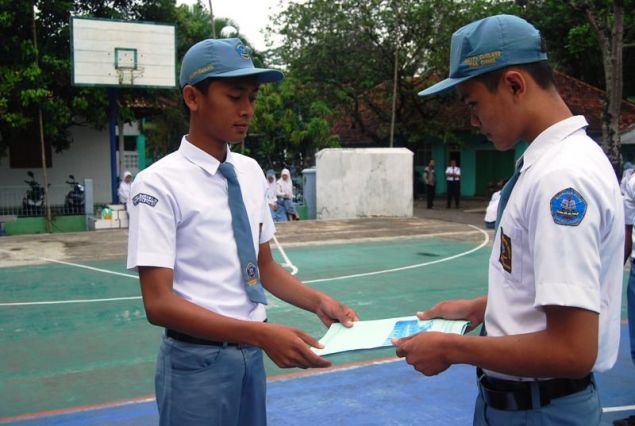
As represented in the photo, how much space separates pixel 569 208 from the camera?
5.08 feet

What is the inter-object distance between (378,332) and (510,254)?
59 centimetres

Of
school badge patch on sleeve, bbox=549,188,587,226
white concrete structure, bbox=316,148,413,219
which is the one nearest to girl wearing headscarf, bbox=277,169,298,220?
white concrete structure, bbox=316,148,413,219

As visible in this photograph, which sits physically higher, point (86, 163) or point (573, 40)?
point (573, 40)

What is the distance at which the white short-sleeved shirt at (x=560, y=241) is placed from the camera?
1544 millimetres

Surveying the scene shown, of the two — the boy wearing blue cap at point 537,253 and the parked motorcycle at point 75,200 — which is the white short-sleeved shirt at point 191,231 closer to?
the boy wearing blue cap at point 537,253

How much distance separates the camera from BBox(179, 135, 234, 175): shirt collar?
233 cm

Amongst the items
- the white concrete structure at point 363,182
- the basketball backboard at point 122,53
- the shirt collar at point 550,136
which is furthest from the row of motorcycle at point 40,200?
the shirt collar at point 550,136

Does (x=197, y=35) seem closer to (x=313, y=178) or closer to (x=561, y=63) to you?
(x=313, y=178)

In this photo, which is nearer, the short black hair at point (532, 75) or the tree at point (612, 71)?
the short black hair at point (532, 75)

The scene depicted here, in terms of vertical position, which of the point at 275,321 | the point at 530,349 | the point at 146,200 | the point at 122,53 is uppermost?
the point at 122,53

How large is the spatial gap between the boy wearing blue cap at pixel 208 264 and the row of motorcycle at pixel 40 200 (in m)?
16.1

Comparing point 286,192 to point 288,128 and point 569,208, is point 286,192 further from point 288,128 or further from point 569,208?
point 569,208

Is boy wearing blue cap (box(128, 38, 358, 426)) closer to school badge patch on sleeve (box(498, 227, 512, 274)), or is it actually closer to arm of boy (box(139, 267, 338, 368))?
arm of boy (box(139, 267, 338, 368))

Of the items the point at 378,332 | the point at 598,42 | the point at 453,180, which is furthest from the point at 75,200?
the point at 378,332
